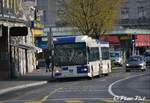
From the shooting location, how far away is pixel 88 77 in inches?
1715

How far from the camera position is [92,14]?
2480 inches

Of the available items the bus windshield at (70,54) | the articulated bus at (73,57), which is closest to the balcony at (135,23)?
the articulated bus at (73,57)

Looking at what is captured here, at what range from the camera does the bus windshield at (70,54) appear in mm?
41906

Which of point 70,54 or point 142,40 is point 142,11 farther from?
point 70,54

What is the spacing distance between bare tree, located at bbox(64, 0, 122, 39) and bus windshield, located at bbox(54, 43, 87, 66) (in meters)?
20.7

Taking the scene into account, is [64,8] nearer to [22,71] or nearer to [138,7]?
[22,71]

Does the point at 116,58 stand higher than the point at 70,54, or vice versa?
the point at 70,54

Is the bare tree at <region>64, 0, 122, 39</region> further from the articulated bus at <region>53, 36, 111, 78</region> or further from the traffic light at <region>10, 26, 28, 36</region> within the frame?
the traffic light at <region>10, 26, 28, 36</region>

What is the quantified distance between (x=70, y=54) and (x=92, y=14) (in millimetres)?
21477

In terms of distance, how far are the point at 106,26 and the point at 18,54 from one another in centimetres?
1470

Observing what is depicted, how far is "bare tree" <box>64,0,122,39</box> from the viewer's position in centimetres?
6281

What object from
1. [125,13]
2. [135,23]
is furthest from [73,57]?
[125,13]

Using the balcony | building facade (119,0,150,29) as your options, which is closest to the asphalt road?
the balcony

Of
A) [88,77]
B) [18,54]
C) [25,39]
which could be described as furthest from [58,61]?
[25,39]
